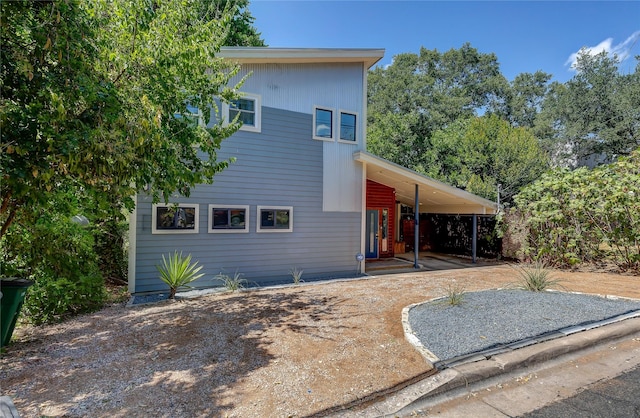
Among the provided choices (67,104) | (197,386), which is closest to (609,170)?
(197,386)

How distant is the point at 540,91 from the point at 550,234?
28744 millimetres

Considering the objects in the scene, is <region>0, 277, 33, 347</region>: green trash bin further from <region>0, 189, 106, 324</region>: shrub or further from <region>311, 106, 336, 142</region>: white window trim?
<region>311, 106, 336, 142</region>: white window trim

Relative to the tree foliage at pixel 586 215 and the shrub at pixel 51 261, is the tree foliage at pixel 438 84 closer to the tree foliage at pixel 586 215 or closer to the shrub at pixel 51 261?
the tree foliage at pixel 586 215

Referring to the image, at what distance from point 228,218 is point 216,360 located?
4.89 m

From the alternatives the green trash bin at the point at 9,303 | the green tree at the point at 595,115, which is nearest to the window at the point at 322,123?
the green trash bin at the point at 9,303

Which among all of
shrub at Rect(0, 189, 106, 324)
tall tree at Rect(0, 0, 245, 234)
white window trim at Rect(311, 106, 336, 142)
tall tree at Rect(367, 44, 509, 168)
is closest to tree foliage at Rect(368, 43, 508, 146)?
tall tree at Rect(367, 44, 509, 168)

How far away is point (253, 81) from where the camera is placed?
8523 mm

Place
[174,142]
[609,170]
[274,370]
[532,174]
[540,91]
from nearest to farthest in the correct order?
[274,370]
[174,142]
[609,170]
[532,174]
[540,91]

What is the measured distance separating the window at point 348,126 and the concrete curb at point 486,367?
24.2ft

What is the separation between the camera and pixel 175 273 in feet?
22.7

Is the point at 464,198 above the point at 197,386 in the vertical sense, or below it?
above

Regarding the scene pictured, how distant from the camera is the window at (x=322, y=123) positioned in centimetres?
942

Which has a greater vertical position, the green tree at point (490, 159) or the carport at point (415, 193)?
the green tree at point (490, 159)

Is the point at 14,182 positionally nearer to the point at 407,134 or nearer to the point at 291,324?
the point at 291,324
